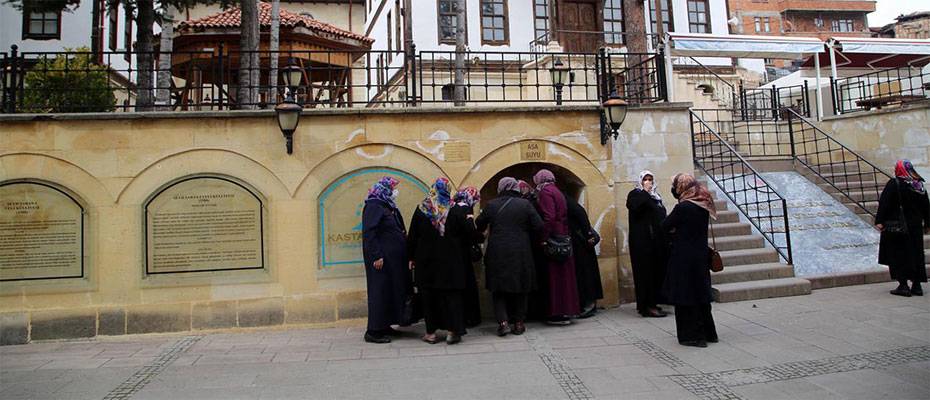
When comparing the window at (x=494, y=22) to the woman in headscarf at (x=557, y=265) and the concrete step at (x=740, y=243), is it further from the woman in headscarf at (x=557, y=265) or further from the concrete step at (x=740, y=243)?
the woman in headscarf at (x=557, y=265)

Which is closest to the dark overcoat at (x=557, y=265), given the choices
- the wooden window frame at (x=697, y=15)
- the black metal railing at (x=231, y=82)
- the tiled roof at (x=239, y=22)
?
the black metal railing at (x=231, y=82)

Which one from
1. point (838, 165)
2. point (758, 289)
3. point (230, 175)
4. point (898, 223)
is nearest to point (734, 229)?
point (758, 289)

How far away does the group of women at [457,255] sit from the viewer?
240 inches

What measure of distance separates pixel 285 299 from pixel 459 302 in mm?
2343

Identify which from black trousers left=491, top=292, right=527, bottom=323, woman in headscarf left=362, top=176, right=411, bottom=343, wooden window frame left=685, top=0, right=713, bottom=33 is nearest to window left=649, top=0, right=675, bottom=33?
wooden window frame left=685, top=0, right=713, bottom=33

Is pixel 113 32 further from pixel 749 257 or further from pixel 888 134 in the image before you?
pixel 888 134

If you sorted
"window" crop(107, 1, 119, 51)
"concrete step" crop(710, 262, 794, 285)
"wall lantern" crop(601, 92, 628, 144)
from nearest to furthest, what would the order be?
"wall lantern" crop(601, 92, 628, 144) < "concrete step" crop(710, 262, 794, 285) < "window" crop(107, 1, 119, 51)

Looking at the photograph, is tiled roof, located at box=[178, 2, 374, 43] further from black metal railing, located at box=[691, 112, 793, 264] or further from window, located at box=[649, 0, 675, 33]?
window, located at box=[649, 0, 675, 33]

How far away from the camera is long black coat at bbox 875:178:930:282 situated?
7215 millimetres

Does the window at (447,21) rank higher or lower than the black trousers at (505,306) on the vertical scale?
higher

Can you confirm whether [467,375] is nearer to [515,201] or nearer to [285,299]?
[515,201]

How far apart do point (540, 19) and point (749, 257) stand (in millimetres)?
16076

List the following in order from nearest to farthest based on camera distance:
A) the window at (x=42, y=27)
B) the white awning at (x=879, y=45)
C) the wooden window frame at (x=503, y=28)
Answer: the white awning at (x=879, y=45)
the window at (x=42, y=27)
the wooden window frame at (x=503, y=28)

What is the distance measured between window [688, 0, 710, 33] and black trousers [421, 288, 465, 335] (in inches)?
854
